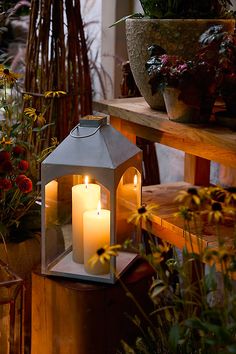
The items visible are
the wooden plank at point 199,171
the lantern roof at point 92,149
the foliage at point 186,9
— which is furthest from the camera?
the wooden plank at point 199,171

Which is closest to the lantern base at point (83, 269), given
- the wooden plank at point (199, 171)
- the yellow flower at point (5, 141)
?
the yellow flower at point (5, 141)

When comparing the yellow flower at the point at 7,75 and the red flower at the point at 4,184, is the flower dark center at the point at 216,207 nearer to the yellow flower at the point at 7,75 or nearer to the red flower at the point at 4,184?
the red flower at the point at 4,184

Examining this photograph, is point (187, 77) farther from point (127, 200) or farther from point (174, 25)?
point (127, 200)

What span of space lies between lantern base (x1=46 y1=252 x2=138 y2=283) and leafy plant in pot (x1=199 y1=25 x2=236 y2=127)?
16.3 inches

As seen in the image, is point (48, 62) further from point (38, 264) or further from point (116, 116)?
point (38, 264)

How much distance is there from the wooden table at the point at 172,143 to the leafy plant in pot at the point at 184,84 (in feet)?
0.11

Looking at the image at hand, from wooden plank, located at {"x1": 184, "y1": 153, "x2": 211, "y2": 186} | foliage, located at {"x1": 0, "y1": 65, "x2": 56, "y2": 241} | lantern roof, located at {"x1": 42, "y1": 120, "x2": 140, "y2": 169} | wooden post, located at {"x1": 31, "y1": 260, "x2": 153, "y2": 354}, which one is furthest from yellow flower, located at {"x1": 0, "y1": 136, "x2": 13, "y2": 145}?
wooden plank, located at {"x1": 184, "y1": 153, "x2": 211, "y2": 186}

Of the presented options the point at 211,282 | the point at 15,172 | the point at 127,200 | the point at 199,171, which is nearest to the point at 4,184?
the point at 15,172

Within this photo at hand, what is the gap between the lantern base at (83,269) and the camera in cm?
153

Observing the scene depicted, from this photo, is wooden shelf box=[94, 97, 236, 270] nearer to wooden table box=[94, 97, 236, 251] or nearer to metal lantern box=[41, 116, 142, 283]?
wooden table box=[94, 97, 236, 251]

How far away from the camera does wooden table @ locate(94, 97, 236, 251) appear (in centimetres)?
153

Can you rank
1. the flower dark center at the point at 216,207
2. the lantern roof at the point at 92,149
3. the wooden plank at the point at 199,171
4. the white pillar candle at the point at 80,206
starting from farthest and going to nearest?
the wooden plank at the point at 199,171 < the white pillar candle at the point at 80,206 < the lantern roof at the point at 92,149 < the flower dark center at the point at 216,207

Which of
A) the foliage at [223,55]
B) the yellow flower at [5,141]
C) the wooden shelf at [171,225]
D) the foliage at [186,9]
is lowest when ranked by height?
the wooden shelf at [171,225]

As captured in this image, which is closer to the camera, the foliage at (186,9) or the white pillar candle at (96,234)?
Answer: the white pillar candle at (96,234)
